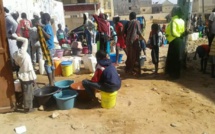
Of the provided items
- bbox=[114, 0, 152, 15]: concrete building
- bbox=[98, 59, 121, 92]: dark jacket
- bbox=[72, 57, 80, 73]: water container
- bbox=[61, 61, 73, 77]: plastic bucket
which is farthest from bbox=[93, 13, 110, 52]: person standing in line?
bbox=[114, 0, 152, 15]: concrete building

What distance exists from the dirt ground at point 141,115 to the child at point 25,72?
0.29 meters

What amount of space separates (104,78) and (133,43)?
8.05ft

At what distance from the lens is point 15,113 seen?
5043 mm

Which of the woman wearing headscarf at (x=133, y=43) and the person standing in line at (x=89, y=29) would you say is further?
the person standing in line at (x=89, y=29)

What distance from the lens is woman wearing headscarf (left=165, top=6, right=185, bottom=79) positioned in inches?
254

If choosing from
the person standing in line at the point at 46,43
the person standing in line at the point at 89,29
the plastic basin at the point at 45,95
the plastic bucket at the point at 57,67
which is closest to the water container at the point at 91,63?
the plastic bucket at the point at 57,67

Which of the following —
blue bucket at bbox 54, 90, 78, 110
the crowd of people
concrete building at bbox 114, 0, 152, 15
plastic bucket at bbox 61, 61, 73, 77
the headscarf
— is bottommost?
blue bucket at bbox 54, 90, 78, 110

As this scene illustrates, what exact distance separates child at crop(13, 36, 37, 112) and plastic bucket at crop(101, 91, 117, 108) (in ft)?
4.86

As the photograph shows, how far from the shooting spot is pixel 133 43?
274 inches

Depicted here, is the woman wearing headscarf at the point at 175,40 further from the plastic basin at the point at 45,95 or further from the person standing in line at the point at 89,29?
the person standing in line at the point at 89,29

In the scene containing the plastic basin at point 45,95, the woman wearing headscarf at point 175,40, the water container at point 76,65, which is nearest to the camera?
the plastic basin at point 45,95

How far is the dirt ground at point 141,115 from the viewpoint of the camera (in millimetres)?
4250

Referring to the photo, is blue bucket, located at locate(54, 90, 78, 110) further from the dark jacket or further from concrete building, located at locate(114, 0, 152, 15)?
concrete building, located at locate(114, 0, 152, 15)

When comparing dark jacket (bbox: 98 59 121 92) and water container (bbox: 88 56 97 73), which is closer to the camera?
dark jacket (bbox: 98 59 121 92)
